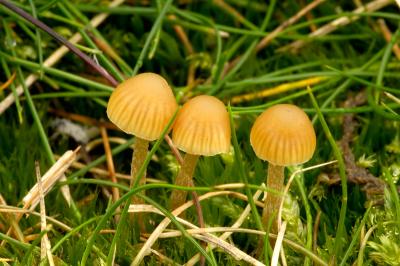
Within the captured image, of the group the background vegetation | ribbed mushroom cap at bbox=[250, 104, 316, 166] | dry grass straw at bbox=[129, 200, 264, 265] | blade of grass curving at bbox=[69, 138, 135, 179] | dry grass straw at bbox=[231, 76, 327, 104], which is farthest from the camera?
dry grass straw at bbox=[231, 76, 327, 104]

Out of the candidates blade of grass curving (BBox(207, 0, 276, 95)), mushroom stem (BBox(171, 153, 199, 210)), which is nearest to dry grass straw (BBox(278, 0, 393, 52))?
blade of grass curving (BBox(207, 0, 276, 95))

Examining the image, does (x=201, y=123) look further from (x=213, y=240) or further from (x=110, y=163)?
(x=110, y=163)

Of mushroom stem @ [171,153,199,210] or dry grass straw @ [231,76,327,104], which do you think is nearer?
mushroom stem @ [171,153,199,210]

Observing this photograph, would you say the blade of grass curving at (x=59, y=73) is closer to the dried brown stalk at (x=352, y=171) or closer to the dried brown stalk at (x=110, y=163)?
the dried brown stalk at (x=110, y=163)

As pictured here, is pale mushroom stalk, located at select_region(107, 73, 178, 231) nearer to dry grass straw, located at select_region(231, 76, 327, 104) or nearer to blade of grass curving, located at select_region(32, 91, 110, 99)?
blade of grass curving, located at select_region(32, 91, 110, 99)

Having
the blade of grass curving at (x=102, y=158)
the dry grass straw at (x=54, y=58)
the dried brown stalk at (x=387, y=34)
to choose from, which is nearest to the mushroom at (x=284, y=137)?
the blade of grass curving at (x=102, y=158)

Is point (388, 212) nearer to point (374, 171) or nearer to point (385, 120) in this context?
point (374, 171)

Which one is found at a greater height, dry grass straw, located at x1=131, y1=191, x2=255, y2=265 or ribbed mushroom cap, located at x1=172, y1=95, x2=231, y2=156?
ribbed mushroom cap, located at x1=172, y1=95, x2=231, y2=156
